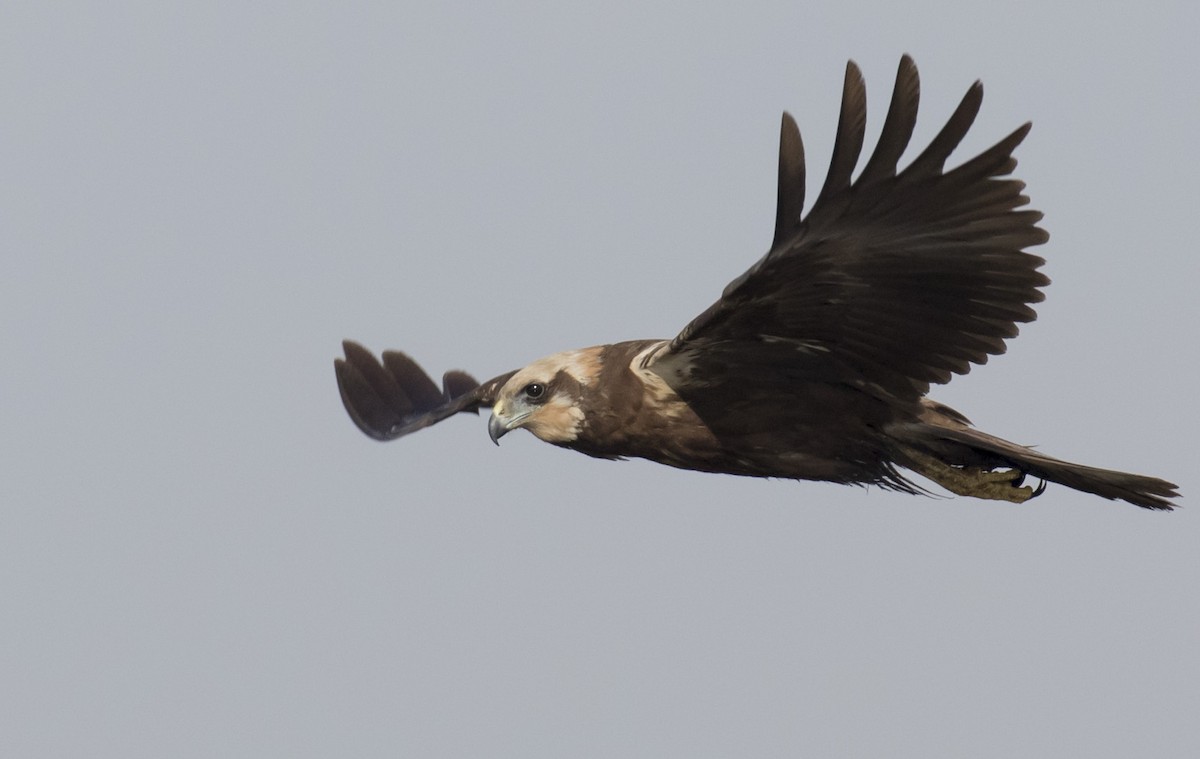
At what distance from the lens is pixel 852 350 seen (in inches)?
313

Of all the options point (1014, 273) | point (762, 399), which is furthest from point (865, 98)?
point (762, 399)

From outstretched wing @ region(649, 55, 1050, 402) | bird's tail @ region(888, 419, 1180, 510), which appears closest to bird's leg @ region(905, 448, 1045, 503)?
bird's tail @ region(888, 419, 1180, 510)

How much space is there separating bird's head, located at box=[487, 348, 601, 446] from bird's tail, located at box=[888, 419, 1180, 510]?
4.57 ft

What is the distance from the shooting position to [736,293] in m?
7.35

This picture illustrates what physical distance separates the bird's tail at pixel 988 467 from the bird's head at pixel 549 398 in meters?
1.39

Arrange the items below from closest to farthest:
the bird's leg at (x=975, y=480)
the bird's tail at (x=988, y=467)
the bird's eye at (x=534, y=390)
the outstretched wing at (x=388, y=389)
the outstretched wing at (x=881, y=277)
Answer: the outstretched wing at (x=881, y=277)
the bird's tail at (x=988, y=467)
the bird's leg at (x=975, y=480)
the bird's eye at (x=534, y=390)
the outstretched wing at (x=388, y=389)

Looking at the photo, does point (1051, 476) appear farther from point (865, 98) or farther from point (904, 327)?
point (865, 98)

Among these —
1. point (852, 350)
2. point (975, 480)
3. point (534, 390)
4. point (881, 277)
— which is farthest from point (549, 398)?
point (975, 480)

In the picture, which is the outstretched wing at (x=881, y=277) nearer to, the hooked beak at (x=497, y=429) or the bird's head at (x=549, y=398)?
the bird's head at (x=549, y=398)

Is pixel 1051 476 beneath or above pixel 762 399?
beneath

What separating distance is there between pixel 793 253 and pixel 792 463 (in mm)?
1502

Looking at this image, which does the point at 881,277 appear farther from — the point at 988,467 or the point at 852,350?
the point at 988,467

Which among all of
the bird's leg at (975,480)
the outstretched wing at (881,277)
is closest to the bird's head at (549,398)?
the outstretched wing at (881,277)

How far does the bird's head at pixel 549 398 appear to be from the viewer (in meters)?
8.53
